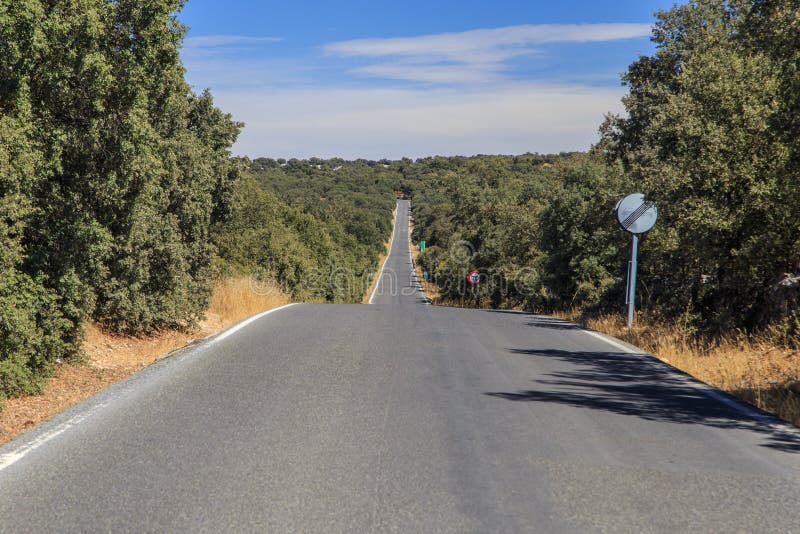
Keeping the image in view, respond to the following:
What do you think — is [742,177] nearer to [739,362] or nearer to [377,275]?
[739,362]

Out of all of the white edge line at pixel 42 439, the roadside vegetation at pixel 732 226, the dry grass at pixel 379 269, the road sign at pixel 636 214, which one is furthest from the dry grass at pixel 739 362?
the dry grass at pixel 379 269

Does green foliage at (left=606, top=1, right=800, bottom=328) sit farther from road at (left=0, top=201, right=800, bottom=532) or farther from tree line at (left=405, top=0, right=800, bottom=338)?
road at (left=0, top=201, right=800, bottom=532)

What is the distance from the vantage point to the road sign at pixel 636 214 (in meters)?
14.4

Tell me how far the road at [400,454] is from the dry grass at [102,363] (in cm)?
67

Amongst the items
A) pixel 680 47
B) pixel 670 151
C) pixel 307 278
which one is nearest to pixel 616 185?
pixel 670 151

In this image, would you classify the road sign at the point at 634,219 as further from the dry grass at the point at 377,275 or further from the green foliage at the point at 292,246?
the dry grass at the point at 377,275

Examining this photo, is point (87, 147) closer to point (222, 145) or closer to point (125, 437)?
point (125, 437)

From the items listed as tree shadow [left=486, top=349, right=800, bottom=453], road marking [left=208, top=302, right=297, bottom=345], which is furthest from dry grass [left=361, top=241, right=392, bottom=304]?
tree shadow [left=486, top=349, right=800, bottom=453]

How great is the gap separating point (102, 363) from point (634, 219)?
32.8 feet

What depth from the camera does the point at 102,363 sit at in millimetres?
10297

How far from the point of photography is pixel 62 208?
8.48 meters

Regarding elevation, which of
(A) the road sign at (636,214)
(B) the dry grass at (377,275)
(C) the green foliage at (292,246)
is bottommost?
(B) the dry grass at (377,275)

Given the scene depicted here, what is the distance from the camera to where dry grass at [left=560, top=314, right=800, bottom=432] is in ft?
25.3

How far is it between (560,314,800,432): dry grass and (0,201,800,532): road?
46cm
